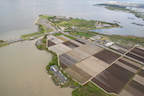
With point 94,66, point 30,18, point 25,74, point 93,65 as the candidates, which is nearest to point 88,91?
point 94,66

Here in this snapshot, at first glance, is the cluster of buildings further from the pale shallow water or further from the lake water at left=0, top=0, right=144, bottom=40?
the lake water at left=0, top=0, right=144, bottom=40

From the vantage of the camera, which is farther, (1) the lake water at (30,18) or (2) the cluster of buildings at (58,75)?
(1) the lake water at (30,18)

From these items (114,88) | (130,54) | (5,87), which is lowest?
(5,87)

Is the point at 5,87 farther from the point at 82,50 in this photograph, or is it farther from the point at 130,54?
the point at 130,54

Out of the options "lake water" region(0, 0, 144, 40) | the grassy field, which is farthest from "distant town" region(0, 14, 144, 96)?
"lake water" region(0, 0, 144, 40)

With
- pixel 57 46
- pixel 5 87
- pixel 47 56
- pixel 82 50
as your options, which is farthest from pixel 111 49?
pixel 5 87

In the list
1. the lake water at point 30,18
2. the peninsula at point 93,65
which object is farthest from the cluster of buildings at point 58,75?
the lake water at point 30,18

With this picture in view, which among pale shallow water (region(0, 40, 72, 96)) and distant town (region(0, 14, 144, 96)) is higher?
distant town (region(0, 14, 144, 96))

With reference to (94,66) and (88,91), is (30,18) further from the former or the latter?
(88,91)

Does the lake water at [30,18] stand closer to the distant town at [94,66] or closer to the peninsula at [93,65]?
the distant town at [94,66]
